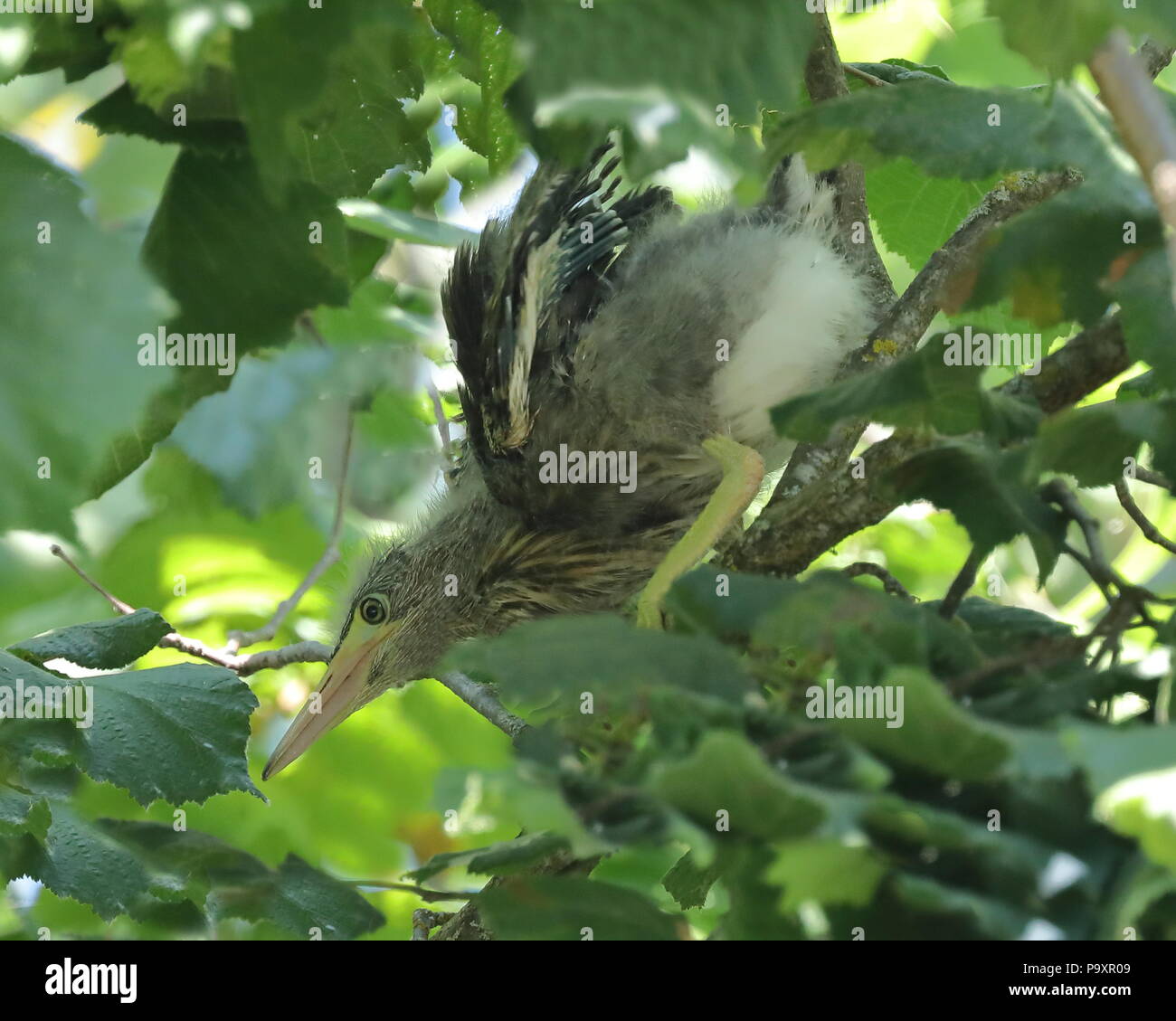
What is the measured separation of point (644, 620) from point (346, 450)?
1007mm

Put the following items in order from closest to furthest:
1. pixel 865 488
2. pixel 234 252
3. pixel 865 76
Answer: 1. pixel 234 252
2. pixel 865 488
3. pixel 865 76

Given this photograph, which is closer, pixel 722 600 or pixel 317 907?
pixel 722 600

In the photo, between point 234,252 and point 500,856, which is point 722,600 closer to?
point 500,856

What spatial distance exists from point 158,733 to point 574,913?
556 mm

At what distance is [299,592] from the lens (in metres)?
2.18

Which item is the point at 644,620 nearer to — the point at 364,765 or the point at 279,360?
the point at 364,765

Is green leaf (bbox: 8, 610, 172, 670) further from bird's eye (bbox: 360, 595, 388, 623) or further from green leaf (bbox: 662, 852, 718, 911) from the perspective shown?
bird's eye (bbox: 360, 595, 388, 623)

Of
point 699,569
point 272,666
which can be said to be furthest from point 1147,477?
point 272,666

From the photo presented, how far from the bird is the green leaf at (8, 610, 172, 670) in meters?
0.60

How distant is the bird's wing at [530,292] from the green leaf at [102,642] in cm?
63

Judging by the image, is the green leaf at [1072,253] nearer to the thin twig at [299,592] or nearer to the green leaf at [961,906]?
the green leaf at [961,906]

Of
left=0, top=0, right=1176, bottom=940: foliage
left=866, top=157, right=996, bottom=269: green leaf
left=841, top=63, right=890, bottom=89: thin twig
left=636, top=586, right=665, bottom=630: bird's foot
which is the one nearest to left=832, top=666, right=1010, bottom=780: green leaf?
left=0, top=0, right=1176, bottom=940: foliage

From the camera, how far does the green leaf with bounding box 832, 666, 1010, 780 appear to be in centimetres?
63

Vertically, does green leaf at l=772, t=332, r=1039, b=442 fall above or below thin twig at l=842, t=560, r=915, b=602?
above
